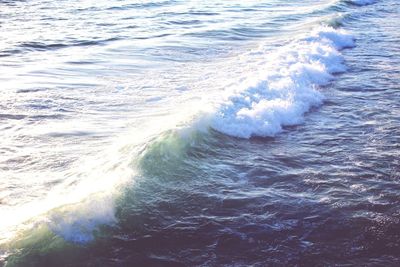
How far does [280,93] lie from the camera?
12047 mm

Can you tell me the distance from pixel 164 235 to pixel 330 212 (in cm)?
214

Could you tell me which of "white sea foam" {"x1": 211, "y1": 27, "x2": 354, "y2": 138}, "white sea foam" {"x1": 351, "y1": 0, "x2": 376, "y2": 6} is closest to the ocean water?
"white sea foam" {"x1": 211, "y1": 27, "x2": 354, "y2": 138}

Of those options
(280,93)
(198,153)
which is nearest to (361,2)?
(280,93)

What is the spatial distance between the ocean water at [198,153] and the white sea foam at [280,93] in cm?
5

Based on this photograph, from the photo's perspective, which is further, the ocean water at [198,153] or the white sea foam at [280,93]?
the white sea foam at [280,93]

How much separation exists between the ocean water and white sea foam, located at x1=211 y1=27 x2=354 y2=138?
0.05 meters

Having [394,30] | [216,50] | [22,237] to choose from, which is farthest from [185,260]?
[394,30]

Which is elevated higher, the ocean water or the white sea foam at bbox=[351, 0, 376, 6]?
the white sea foam at bbox=[351, 0, 376, 6]

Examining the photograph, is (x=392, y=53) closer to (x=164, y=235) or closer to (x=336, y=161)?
(x=336, y=161)

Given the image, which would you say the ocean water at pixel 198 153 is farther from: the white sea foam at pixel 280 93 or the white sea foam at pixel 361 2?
the white sea foam at pixel 361 2

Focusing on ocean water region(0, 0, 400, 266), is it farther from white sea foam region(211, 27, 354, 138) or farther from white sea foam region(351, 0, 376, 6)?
white sea foam region(351, 0, 376, 6)

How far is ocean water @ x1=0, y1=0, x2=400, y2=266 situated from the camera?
589 centimetres

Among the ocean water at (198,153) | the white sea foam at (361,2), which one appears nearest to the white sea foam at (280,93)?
the ocean water at (198,153)

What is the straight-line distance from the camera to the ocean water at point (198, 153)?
5.89 meters
